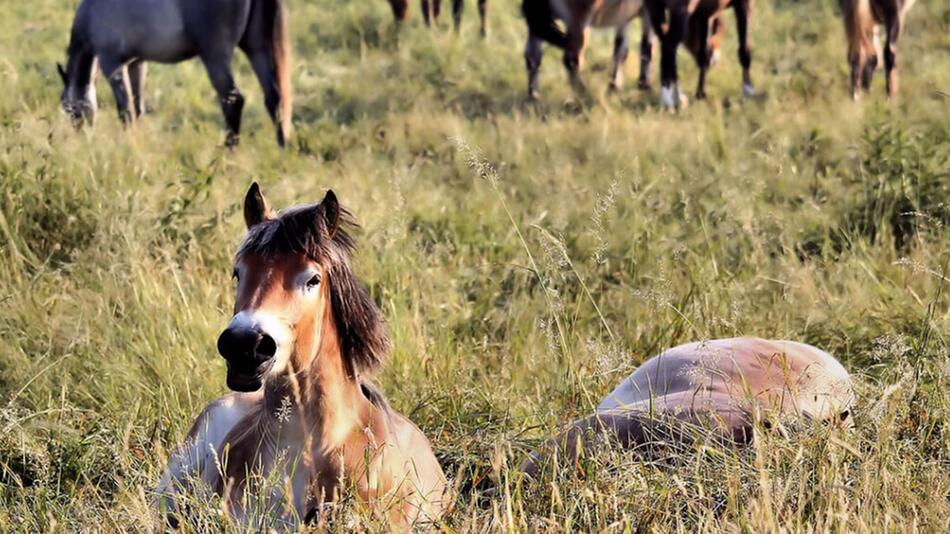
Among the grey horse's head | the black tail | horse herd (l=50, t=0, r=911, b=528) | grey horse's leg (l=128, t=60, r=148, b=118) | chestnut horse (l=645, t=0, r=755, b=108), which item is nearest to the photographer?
horse herd (l=50, t=0, r=911, b=528)

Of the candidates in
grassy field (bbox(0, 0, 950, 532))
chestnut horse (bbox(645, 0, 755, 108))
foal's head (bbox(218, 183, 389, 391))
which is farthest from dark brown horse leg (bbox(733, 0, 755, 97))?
foal's head (bbox(218, 183, 389, 391))

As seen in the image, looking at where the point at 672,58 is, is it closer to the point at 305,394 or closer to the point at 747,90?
the point at 747,90

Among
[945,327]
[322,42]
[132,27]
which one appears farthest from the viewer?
[322,42]

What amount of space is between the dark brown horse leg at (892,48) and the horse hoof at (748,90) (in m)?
1.02

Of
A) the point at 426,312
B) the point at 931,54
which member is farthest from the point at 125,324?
the point at 931,54

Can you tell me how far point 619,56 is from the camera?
10.9 m

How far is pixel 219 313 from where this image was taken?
4.51m

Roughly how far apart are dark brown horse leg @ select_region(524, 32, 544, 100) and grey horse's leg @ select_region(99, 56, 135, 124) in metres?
3.18

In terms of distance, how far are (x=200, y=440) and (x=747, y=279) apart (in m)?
2.71

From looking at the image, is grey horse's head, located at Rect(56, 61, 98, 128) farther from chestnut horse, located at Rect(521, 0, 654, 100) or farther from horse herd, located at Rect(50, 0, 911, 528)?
horse herd, located at Rect(50, 0, 911, 528)

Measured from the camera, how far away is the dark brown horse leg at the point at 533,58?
1029 cm

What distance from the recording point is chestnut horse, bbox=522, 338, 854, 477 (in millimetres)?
3100

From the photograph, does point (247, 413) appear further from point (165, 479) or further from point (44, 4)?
point (44, 4)

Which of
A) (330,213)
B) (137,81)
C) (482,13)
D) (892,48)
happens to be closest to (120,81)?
(137,81)
